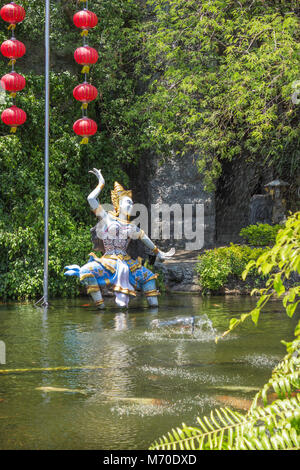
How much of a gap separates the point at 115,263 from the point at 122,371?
4.29m

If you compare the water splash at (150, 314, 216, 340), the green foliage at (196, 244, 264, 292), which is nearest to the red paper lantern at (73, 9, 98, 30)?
the green foliage at (196, 244, 264, 292)

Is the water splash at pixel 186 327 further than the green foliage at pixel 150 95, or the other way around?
the green foliage at pixel 150 95

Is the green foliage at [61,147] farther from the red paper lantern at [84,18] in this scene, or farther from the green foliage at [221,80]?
the red paper lantern at [84,18]

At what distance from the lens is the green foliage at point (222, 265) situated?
1130 centimetres

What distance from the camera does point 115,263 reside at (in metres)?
9.60

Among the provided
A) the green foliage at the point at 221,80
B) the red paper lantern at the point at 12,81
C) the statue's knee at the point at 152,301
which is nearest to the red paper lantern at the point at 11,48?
the red paper lantern at the point at 12,81

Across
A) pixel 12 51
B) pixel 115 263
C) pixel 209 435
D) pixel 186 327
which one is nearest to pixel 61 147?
pixel 12 51

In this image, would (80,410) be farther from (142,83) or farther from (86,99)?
(142,83)

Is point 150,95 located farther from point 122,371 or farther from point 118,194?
point 122,371

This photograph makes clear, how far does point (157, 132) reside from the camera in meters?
12.6

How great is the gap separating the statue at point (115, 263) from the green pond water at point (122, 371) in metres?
0.41

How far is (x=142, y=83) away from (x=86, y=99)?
5.01 metres

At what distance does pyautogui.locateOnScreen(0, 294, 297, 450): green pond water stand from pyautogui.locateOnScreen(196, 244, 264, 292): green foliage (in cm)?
197
